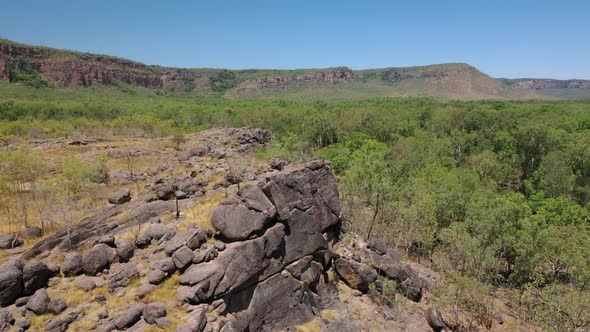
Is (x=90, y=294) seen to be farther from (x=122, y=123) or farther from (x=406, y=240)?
(x=122, y=123)

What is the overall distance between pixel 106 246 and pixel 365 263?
21.3 m

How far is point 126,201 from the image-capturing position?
107ft

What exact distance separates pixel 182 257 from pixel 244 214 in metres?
5.09

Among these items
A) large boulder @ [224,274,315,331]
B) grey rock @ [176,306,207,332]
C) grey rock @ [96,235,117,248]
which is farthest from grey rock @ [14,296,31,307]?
large boulder @ [224,274,315,331]

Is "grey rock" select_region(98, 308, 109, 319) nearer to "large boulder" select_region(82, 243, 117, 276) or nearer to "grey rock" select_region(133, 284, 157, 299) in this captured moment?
"grey rock" select_region(133, 284, 157, 299)

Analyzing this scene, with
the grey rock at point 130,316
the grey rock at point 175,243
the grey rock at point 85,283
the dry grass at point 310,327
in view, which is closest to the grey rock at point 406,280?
the dry grass at point 310,327

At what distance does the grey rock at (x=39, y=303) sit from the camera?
17766 millimetres

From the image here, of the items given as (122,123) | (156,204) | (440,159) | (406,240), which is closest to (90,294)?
(156,204)

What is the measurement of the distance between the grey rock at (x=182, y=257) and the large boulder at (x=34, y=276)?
24.2ft

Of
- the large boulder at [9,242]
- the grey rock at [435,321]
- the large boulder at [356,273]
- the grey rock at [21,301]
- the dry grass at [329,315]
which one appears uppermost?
the large boulder at [9,242]

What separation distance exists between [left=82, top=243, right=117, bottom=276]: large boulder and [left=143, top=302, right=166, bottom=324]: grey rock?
515 centimetres

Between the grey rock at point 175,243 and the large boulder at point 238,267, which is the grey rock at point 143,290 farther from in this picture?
the grey rock at point 175,243

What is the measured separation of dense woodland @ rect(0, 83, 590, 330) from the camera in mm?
30188

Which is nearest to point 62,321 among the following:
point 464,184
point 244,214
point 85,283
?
point 85,283
